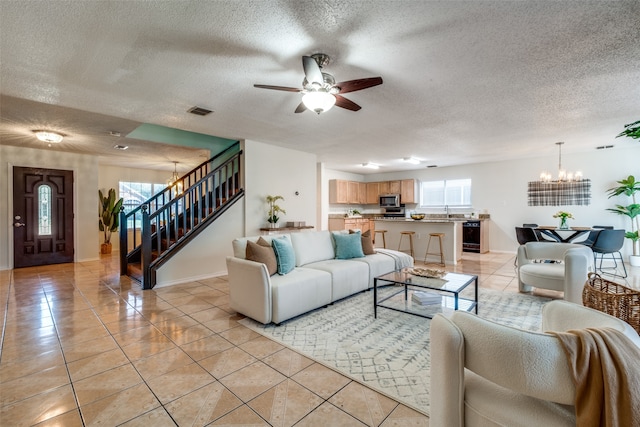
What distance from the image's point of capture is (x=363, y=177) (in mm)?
11070

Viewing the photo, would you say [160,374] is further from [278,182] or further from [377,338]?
[278,182]

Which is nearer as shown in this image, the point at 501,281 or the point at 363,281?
the point at 363,281

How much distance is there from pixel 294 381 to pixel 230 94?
3092mm

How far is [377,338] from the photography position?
2.72 m

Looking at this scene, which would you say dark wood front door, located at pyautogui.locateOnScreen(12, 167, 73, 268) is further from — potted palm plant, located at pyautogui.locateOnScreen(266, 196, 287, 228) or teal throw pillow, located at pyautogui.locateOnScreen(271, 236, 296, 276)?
teal throw pillow, located at pyautogui.locateOnScreen(271, 236, 296, 276)

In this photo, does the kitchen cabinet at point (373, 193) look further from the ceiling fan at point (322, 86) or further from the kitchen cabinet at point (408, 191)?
the ceiling fan at point (322, 86)

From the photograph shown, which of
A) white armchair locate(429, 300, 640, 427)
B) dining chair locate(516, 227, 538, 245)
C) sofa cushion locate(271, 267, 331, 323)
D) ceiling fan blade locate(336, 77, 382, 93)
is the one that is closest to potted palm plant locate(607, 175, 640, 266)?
dining chair locate(516, 227, 538, 245)

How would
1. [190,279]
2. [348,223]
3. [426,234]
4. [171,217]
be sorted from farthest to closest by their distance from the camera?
[348,223] → [426,234] → [171,217] → [190,279]

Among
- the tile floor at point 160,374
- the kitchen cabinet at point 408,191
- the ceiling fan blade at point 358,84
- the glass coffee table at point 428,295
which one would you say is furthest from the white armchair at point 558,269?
the kitchen cabinet at point 408,191

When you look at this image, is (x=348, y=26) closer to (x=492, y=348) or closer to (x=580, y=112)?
(x=492, y=348)

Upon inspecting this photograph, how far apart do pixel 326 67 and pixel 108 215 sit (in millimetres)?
8029

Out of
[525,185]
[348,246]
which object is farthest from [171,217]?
[525,185]

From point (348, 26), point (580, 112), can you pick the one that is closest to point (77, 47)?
point (348, 26)

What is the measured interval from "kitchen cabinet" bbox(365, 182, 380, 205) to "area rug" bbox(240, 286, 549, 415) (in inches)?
263
